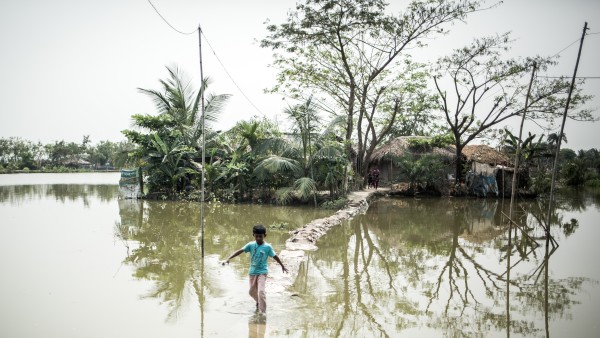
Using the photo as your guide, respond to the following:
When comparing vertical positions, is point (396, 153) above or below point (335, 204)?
above

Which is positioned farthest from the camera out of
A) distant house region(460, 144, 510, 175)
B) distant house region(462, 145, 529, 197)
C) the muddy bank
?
distant house region(460, 144, 510, 175)

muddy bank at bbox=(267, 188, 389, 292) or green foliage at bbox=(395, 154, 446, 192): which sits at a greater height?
green foliage at bbox=(395, 154, 446, 192)

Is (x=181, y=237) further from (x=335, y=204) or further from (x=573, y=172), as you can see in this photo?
(x=573, y=172)

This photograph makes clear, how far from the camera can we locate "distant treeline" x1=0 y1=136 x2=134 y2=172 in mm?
52562

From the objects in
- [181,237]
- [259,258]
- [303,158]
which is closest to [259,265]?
[259,258]

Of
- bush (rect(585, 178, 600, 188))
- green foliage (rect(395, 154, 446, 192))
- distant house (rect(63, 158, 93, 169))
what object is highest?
distant house (rect(63, 158, 93, 169))

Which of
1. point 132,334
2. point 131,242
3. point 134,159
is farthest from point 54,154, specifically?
point 132,334

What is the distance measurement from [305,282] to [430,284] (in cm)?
194

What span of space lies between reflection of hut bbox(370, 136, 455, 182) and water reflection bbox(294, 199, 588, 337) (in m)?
10.7

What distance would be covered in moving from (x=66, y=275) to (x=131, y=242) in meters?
2.51

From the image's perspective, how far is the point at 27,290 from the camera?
5.44m

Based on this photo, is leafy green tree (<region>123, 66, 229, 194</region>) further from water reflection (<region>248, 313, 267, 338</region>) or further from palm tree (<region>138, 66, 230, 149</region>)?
water reflection (<region>248, 313, 267, 338</region>)

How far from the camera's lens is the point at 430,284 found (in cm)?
621

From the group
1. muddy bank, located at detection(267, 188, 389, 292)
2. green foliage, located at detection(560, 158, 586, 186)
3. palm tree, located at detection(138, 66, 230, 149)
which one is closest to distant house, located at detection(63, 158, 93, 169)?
palm tree, located at detection(138, 66, 230, 149)
